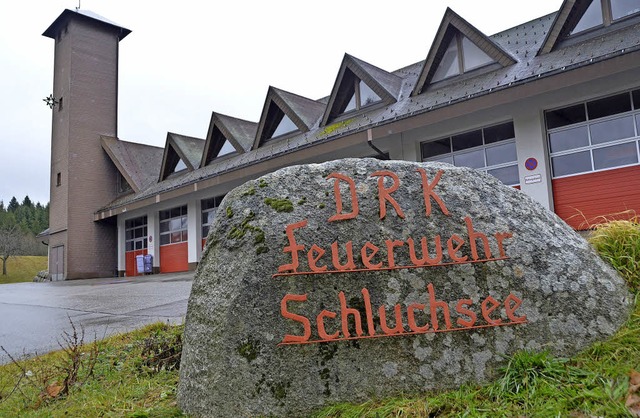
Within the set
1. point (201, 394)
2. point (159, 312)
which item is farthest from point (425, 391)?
point (159, 312)

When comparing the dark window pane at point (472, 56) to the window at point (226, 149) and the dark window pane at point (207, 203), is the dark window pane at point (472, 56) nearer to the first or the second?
the window at point (226, 149)

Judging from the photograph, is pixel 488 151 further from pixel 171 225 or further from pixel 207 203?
A: pixel 171 225

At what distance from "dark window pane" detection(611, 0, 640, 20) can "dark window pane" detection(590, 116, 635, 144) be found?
2427mm

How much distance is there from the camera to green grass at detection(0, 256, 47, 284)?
51.8 meters

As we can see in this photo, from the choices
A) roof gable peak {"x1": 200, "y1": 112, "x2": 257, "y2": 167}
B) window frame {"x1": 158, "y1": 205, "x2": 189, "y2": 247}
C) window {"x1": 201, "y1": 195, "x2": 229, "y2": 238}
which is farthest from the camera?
window frame {"x1": 158, "y1": 205, "x2": 189, "y2": 247}

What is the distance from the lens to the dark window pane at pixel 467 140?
12.8m

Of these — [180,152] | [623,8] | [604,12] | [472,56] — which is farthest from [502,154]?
[180,152]

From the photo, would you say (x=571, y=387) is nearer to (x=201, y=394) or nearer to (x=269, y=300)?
(x=269, y=300)

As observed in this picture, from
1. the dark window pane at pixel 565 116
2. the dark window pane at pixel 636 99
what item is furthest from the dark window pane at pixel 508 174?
the dark window pane at pixel 636 99

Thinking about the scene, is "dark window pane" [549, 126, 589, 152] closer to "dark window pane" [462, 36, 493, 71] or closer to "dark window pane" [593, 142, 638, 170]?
"dark window pane" [593, 142, 638, 170]

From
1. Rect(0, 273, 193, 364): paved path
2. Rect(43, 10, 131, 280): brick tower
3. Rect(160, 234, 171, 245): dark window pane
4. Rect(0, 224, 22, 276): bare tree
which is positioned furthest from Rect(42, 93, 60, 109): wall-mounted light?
Rect(0, 224, 22, 276): bare tree

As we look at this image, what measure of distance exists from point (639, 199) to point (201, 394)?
10.8 m

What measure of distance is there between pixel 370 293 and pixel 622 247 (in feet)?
7.02

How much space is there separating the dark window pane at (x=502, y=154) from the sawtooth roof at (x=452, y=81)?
1659mm
